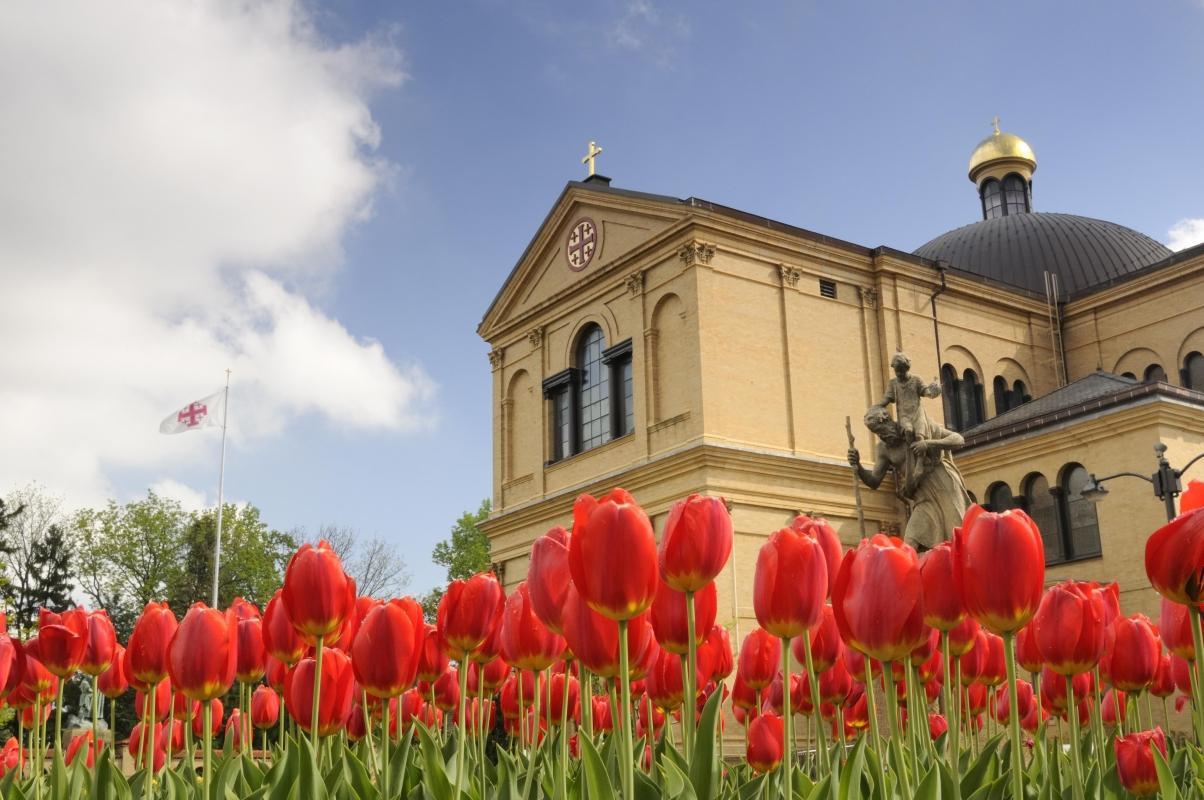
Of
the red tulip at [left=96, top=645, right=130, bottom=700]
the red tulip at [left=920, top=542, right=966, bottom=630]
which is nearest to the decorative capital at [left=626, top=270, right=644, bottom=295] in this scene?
the red tulip at [left=96, top=645, right=130, bottom=700]

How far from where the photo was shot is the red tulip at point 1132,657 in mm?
2885

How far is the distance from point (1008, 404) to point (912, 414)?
57.8 feet

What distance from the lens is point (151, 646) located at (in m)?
2.63

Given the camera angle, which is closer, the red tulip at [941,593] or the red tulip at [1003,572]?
the red tulip at [1003,572]

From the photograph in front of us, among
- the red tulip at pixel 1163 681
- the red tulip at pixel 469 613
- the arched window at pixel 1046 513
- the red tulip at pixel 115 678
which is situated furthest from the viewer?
the arched window at pixel 1046 513

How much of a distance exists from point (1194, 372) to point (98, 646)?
3322cm

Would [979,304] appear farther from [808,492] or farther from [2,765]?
[2,765]

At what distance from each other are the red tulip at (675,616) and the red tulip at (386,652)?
520 mm

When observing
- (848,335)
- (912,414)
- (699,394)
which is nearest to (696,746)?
(912,414)

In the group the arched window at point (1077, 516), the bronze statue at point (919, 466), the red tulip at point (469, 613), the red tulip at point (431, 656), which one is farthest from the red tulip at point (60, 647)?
the arched window at point (1077, 516)

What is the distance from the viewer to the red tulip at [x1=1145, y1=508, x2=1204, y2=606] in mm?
1949

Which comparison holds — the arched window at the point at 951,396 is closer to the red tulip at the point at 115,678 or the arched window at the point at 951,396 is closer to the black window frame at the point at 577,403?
the black window frame at the point at 577,403

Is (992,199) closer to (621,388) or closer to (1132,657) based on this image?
(621,388)

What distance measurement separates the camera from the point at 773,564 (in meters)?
2.05
